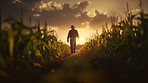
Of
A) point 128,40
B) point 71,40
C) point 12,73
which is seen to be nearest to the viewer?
point 12,73

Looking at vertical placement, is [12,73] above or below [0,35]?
below

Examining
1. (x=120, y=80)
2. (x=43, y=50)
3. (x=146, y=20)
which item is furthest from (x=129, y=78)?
(x=43, y=50)

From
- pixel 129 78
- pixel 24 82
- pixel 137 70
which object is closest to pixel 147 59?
pixel 137 70

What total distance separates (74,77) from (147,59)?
34.9 inches

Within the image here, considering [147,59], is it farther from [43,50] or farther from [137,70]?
[43,50]

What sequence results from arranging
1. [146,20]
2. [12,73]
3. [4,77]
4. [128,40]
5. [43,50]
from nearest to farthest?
[4,77] → [12,73] → [146,20] → [128,40] → [43,50]

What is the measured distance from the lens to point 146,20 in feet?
5.42

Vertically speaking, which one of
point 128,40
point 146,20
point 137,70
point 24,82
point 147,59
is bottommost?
point 24,82

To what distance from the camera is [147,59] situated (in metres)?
1.21

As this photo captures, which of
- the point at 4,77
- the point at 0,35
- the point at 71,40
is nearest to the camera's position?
the point at 4,77

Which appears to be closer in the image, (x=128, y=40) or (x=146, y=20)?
(x=146, y=20)

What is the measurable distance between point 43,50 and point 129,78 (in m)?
2.46

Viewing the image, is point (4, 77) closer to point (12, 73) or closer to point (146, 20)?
point (12, 73)

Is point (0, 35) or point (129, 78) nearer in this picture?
point (129, 78)
